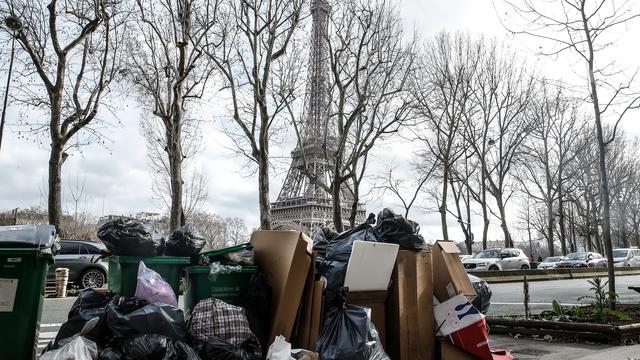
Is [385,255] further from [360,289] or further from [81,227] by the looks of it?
[81,227]

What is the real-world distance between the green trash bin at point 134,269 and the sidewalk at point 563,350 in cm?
366

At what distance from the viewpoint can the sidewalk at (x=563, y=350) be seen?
5273 millimetres

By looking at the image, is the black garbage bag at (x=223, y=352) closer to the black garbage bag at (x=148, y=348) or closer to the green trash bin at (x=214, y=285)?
the black garbage bag at (x=148, y=348)

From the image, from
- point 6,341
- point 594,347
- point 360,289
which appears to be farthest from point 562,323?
point 6,341

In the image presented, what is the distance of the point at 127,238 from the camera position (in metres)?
4.45

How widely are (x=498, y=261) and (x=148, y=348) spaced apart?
2490cm

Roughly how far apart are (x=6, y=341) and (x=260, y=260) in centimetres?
219

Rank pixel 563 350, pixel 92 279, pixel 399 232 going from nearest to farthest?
pixel 399 232, pixel 563 350, pixel 92 279

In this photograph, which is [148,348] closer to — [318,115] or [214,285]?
[214,285]

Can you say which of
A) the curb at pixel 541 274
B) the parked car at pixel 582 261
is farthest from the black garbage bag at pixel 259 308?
the parked car at pixel 582 261

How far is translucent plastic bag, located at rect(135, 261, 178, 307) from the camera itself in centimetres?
408

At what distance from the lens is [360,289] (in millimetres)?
4754

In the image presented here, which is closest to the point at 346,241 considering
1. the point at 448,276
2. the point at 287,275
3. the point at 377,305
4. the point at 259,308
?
the point at 377,305

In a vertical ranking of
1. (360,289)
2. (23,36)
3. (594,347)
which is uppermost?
(23,36)
